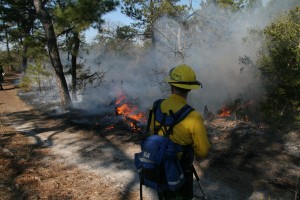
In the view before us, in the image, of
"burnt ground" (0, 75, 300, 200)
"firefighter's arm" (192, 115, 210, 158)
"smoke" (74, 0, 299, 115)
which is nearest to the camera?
"firefighter's arm" (192, 115, 210, 158)

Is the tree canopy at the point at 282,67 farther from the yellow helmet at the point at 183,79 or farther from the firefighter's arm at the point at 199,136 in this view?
the firefighter's arm at the point at 199,136

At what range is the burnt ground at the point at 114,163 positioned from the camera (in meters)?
5.32

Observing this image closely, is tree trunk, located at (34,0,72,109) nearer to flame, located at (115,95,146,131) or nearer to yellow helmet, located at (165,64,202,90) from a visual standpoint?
flame, located at (115,95,146,131)

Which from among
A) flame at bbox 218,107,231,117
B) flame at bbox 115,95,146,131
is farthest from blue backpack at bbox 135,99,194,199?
flame at bbox 218,107,231,117

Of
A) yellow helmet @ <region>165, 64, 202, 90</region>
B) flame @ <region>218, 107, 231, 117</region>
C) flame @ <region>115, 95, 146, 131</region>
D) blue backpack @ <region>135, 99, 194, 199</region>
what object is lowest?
flame @ <region>218, 107, 231, 117</region>

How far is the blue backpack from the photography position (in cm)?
294

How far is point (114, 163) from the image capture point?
677 centimetres

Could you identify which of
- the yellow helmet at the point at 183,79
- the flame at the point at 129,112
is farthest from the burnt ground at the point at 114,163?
the yellow helmet at the point at 183,79

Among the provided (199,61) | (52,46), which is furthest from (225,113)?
(199,61)

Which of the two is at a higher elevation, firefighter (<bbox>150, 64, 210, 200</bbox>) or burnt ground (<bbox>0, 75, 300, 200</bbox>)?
firefighter (<bbox>150, 64, 210, 200</bbox>)

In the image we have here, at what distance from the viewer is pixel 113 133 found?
9.30 meters

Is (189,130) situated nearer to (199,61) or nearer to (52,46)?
(52,46)

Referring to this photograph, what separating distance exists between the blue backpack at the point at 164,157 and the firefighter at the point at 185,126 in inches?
2.2

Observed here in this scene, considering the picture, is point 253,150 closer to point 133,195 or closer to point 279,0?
point 133,195
